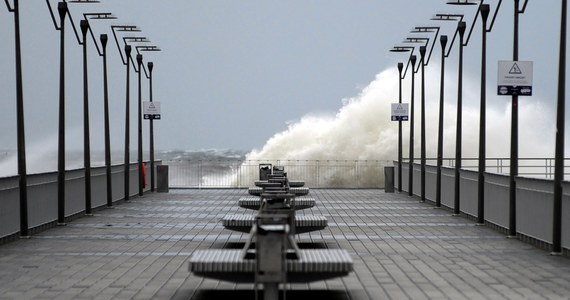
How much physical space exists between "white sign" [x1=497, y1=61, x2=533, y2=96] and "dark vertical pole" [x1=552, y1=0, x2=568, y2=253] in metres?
2.69

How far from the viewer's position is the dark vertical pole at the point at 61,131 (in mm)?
21114

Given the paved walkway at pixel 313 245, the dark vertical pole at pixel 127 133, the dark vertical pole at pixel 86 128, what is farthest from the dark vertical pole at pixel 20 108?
the dark vertical pole at pixel 127 133

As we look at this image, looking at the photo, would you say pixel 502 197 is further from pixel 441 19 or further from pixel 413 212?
pixel 441 19

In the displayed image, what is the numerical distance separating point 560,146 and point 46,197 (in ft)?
35.3

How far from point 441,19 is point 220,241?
13954 mm

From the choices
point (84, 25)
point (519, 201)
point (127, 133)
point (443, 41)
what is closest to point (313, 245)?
point (519, 201)

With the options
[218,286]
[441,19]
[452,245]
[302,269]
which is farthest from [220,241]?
[441,19]

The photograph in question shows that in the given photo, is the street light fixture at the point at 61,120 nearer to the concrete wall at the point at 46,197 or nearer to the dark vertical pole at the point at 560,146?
the concrete wall at the point at 46,197

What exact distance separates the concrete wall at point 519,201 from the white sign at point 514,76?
1.76 m

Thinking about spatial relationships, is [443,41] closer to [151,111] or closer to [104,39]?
[104,39]

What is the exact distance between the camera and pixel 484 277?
12.6m

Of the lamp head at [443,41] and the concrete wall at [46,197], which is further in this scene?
the lamp head at [443,41]

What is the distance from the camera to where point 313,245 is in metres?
16.6

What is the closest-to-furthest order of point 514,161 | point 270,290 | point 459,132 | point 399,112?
point 270,290, point 514,161, point 459,132, point 399,112
